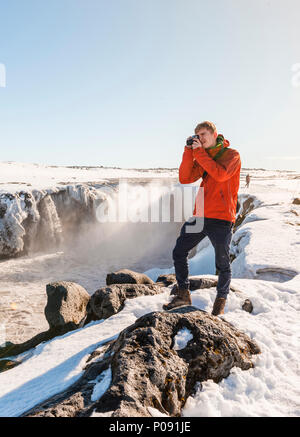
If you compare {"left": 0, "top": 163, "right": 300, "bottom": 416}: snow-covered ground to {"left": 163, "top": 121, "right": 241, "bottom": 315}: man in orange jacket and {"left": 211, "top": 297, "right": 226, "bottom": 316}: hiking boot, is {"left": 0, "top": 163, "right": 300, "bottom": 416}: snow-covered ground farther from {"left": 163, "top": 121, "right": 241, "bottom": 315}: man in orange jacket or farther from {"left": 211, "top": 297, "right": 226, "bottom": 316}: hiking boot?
{"left": 163, "top": 121, "right": 241, "bottom": 315}: man in orange jacket

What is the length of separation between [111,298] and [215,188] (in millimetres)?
3048

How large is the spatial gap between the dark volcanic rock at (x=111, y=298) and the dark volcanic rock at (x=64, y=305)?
111 cm

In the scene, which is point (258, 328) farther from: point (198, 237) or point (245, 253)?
point (245, 253)

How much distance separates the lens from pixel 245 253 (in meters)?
7.97

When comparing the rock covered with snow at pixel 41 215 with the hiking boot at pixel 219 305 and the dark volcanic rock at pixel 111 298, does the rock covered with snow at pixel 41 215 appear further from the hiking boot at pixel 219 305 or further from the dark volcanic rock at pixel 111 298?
the hiking boot at pixel 219 305

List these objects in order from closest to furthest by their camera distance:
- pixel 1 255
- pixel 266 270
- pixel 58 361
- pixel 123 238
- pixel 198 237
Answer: pixel 58 361, pixel 198 237, pixel 266 270, pixel 1 255, pixel 123 238

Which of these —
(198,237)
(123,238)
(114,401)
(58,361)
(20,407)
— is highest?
(198,237)

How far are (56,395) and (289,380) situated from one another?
→ 2.07 metres

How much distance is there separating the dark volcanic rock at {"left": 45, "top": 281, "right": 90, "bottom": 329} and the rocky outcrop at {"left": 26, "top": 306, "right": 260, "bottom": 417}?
13.3 ft

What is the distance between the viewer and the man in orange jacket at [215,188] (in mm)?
3238

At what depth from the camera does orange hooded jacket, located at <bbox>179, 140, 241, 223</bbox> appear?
320cm

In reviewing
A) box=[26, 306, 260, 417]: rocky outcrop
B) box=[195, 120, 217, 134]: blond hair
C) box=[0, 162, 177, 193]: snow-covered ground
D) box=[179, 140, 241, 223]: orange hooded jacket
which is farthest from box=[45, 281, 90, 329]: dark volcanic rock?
box=[0, 162, 177, 193]: snow-covered ground
